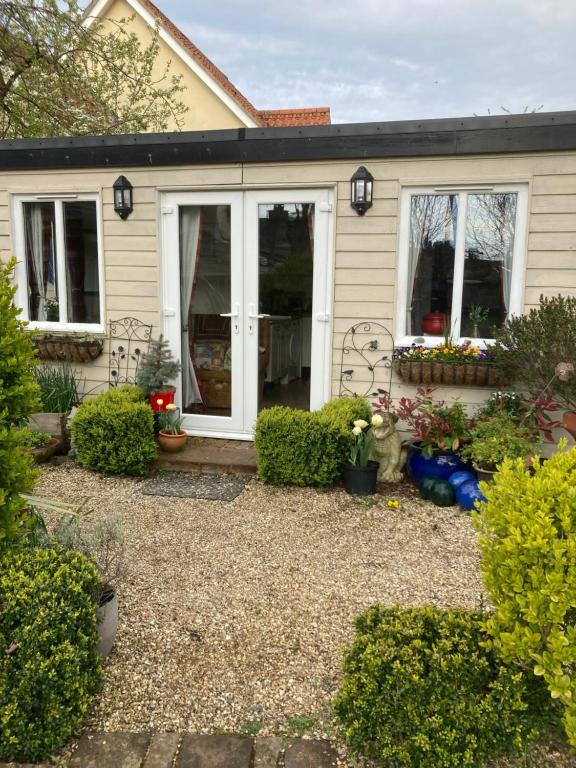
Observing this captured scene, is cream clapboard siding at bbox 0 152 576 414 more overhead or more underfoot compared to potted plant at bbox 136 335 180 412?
more overhead

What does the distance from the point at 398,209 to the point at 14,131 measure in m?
8.19

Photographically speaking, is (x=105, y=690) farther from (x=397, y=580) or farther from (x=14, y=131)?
(x=14, y=131)

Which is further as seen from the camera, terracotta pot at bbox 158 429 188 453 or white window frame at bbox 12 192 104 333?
white window frame at bbox 12 192 104 333

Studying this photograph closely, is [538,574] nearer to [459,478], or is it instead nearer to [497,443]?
[497,443]

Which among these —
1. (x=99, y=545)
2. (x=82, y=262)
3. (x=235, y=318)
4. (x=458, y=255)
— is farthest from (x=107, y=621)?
(x=82, y=262)

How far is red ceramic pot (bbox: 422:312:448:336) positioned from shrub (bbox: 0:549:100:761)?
3.70 m

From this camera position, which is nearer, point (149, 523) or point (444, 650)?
point (444, 650)

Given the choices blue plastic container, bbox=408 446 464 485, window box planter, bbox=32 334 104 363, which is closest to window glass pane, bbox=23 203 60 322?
window box planter, bbox=32 334 104 363

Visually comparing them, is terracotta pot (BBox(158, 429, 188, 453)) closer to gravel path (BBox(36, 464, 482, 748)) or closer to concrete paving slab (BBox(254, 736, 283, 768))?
gravel path (BBox(36, 464, 482, 748))

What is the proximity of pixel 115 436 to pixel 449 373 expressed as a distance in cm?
283

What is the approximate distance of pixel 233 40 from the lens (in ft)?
40.8

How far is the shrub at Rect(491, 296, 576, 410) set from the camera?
13.5 ft

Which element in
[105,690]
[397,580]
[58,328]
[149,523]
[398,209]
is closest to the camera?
[105,690]

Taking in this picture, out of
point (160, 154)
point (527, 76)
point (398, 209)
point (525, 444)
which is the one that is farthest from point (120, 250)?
point (527, 76)
